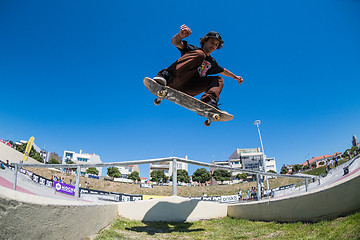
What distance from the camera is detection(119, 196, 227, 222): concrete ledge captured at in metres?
5.11

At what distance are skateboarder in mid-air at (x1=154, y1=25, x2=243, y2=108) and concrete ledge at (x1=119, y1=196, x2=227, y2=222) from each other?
2.52 m

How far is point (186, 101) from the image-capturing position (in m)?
5.51

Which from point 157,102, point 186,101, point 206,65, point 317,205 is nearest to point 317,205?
point 317,205

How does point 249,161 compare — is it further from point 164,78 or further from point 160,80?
point 160,80

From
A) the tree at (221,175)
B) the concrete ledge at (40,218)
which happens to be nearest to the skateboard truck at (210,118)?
the concrete ledge at (40,218)

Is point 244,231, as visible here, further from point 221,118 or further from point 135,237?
point 221,118

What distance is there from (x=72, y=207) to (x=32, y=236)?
0.68 m

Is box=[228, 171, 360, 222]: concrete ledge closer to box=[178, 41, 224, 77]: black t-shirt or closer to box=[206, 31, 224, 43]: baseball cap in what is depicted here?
box=[178, 41, 224, 77]: black t-shirt

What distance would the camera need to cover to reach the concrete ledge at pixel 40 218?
1601mm

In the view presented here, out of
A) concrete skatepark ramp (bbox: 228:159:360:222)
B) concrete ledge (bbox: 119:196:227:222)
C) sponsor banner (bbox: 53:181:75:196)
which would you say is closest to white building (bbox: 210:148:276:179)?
sponsor banner (bbox: 53:181:75:196)

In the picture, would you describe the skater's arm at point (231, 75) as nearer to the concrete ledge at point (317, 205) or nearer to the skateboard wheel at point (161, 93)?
the skateboard wheel at point (161, 93)

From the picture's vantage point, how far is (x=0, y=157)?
32.4m

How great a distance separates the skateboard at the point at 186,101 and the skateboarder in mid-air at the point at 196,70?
0.49ft

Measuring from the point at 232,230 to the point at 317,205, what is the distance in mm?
1659
